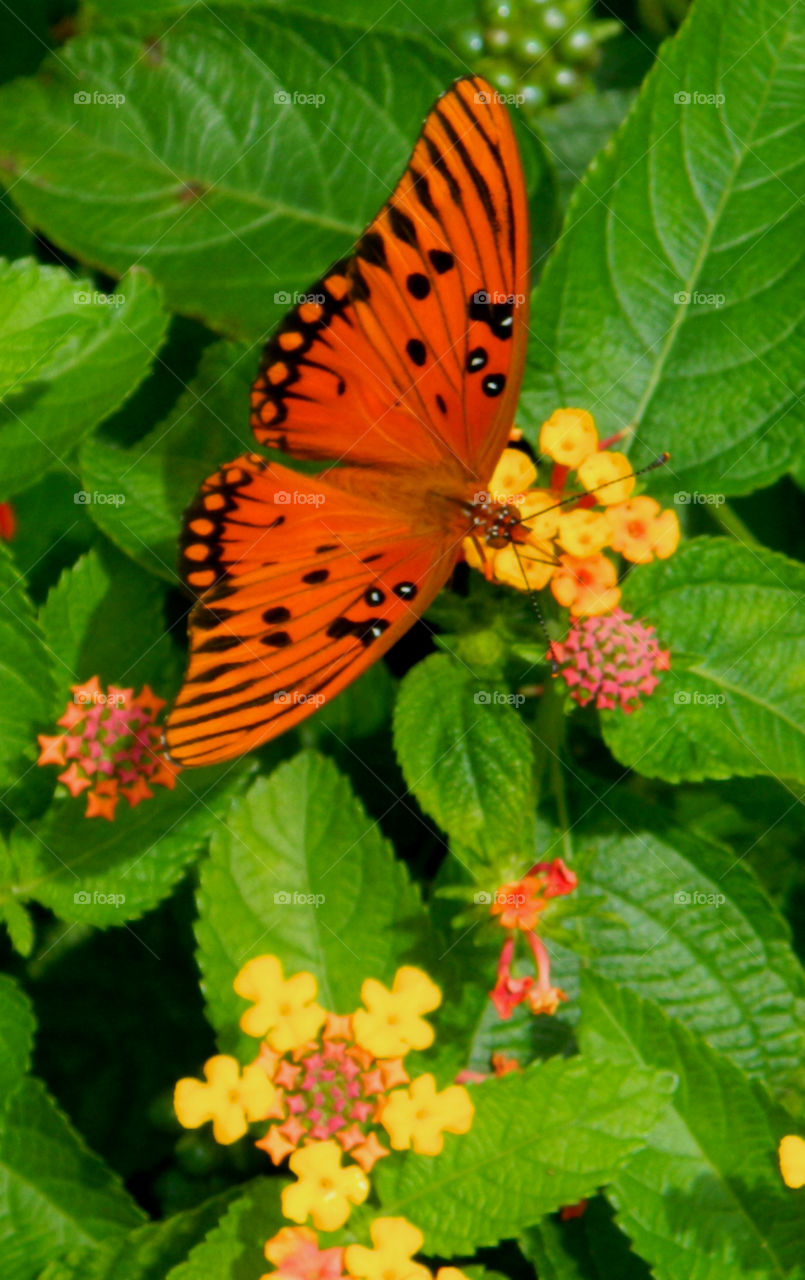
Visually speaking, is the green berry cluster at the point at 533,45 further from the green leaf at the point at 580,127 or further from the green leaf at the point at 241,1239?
the green leaf at the point at 241,1239

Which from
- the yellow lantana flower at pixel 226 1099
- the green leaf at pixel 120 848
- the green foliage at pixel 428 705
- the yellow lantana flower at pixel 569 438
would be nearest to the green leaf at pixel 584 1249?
the green foliage at pixel 428 705

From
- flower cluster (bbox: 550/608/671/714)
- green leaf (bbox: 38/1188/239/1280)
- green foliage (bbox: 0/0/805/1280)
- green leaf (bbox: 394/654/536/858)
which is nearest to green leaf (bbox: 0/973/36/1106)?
green foliage (bbox: 0/0/805/1280)

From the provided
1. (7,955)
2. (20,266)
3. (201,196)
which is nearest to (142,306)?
(20,266)

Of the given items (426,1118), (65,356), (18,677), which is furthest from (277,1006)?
(65,356)

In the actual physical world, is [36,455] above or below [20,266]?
below

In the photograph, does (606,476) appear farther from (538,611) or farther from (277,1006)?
(277,1006)

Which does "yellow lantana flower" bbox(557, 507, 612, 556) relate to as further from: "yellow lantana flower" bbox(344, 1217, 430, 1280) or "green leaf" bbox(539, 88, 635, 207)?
"green leaf" bbox(539, 88, 635, 207)

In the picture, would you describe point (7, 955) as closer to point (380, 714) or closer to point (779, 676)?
point (380, 714)
